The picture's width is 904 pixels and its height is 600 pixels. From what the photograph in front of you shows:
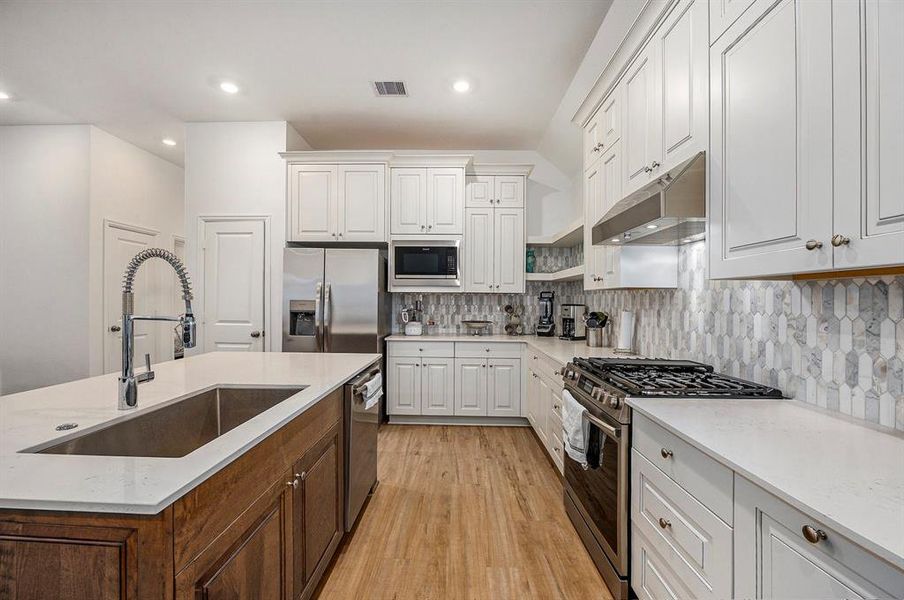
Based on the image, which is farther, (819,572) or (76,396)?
(76,396)

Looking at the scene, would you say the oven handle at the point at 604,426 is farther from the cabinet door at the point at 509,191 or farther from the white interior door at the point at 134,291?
the white interior door at the point at 134,291

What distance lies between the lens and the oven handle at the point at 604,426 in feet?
5.56

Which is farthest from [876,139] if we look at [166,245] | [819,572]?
[166,245]

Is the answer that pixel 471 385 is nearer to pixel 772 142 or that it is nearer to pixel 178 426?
pixel 178 426

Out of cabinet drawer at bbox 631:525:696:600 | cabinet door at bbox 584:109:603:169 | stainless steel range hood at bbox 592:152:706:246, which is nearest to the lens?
cabinet drawer at bbox 631:525:696:600

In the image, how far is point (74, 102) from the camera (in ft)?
12.3

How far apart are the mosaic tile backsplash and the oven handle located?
682 millimetres

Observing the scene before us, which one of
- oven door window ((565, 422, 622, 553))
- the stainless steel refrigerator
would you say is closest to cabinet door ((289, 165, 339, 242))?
the stainless steel refrigerator

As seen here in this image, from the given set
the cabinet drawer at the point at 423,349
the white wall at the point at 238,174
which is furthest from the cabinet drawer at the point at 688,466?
the white wall at the point at 238,174

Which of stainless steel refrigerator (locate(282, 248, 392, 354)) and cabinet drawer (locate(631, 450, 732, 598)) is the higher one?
stainless steel refrigerator (locate(282, 248, 392, 354))

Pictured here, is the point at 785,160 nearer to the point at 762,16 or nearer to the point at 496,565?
the point at 762,16

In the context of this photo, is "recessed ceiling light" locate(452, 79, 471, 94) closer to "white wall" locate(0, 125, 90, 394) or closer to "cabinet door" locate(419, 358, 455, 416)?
"cabinet door" locate(419, 358, 455, 416)

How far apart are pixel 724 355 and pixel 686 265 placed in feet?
1.89

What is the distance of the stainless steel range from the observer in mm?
1655
